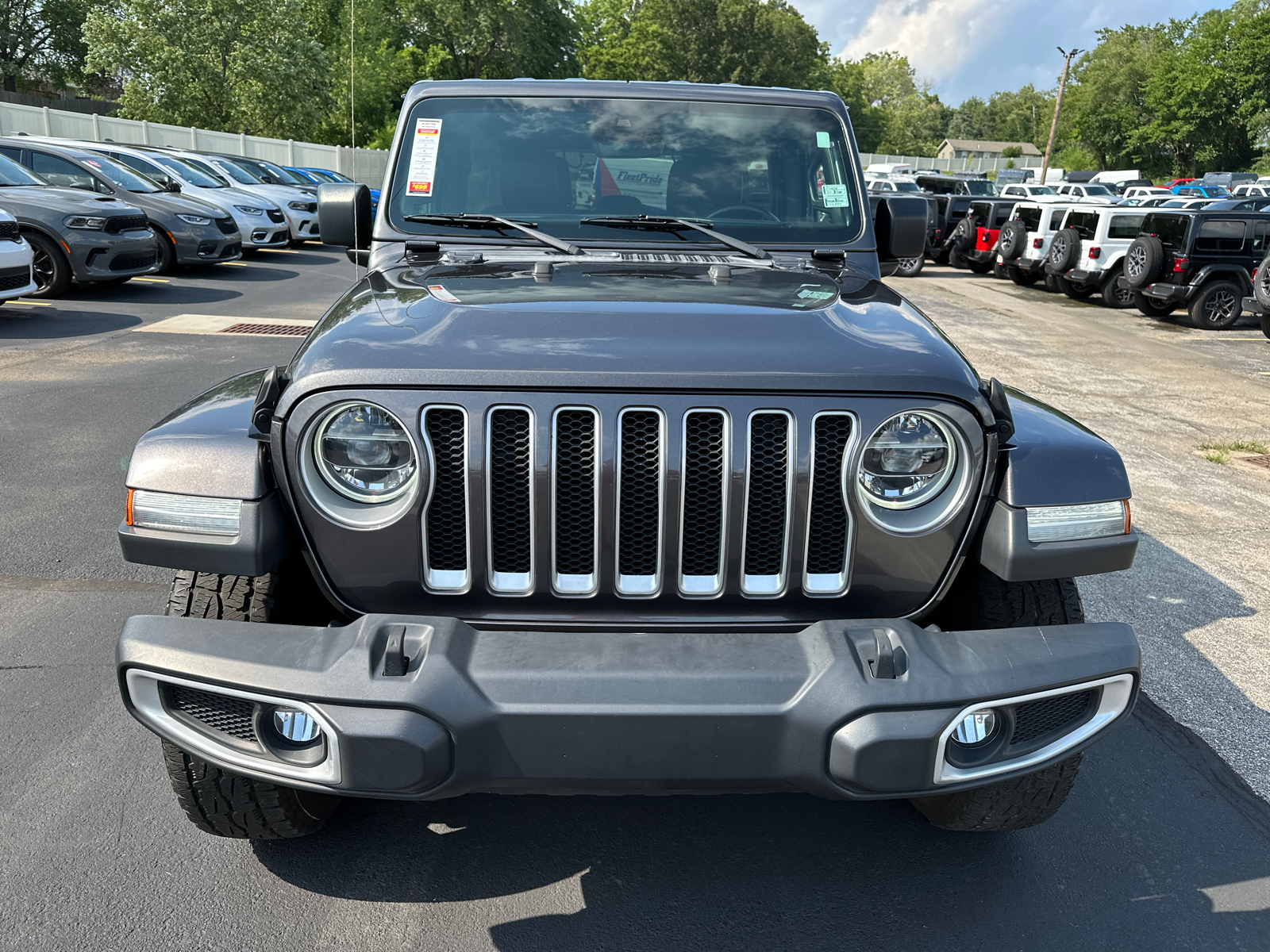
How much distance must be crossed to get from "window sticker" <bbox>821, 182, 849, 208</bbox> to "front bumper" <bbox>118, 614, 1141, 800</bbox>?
1.93 metres

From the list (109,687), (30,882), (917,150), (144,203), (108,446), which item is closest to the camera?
(30,882)

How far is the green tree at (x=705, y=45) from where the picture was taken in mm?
67250

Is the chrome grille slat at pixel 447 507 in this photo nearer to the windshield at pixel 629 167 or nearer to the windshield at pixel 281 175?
the windshield at pixel 629 167

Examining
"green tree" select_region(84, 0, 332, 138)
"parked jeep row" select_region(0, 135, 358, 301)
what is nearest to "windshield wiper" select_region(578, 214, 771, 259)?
"parked jeep row" select_region(0, 135, 358, 301)

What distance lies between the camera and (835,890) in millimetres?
2500

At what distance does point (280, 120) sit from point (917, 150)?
96578 mm

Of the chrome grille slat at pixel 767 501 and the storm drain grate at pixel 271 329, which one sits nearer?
the chrome grille slat at pixel 767 501

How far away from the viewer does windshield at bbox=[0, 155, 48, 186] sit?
37.6 feet

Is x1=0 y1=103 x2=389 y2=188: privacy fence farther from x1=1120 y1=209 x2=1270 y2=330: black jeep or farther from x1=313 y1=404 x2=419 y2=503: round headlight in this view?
x1=313 y1=404 x2=419 y2=503: round headlight

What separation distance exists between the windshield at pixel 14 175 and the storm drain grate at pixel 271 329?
3418mm

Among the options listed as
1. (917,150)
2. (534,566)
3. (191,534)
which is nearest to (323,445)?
(191,534)

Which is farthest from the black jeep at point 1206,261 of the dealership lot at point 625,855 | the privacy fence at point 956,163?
the privacy fence at point 956,163

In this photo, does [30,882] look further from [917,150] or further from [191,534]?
[917,150]

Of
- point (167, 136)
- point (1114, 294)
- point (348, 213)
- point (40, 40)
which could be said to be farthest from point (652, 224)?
point (40, 40)
